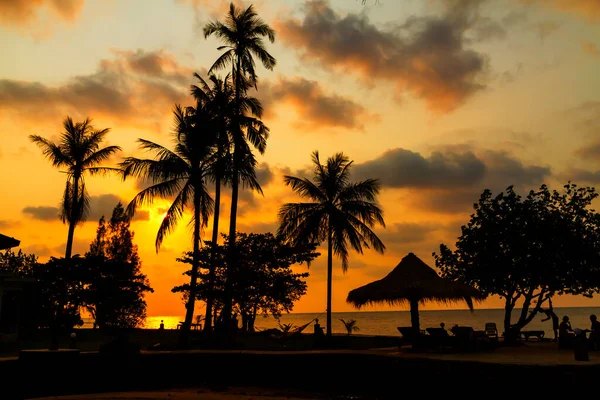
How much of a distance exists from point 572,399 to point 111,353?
12.6 m

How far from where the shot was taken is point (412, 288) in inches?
818

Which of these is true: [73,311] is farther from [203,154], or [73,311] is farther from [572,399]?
[572,399]

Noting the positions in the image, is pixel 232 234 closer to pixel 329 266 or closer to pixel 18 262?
pixel 329 266

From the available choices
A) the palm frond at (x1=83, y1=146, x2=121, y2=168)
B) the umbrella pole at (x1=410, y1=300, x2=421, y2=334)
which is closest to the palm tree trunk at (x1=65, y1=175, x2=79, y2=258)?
the palm frond at (x1=83, y1=146, x2=121, y2=168)

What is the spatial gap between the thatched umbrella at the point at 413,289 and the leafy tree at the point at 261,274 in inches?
248

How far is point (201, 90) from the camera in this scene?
28.4 meters

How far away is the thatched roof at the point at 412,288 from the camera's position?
20.8 metres

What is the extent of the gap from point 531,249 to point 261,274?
12883mm

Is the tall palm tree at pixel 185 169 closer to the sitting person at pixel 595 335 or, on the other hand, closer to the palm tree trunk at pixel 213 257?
the palm tree trunk at pixel 213 257

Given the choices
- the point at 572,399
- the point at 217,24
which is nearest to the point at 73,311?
the point at 217,24

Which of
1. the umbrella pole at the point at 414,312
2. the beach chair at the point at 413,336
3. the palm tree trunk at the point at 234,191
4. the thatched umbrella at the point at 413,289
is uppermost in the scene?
the palm tree trunk at the point at 234,191

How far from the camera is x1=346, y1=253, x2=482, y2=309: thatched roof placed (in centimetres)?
2081

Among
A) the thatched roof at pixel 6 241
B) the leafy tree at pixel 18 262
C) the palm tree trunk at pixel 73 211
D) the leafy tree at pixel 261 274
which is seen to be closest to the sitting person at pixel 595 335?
the leafy tree at pixel 261 274

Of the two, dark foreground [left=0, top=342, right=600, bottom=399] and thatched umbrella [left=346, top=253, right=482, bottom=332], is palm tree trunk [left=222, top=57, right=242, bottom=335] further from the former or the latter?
dark foreground [left=0, top=342, right=600, bottom=399]
